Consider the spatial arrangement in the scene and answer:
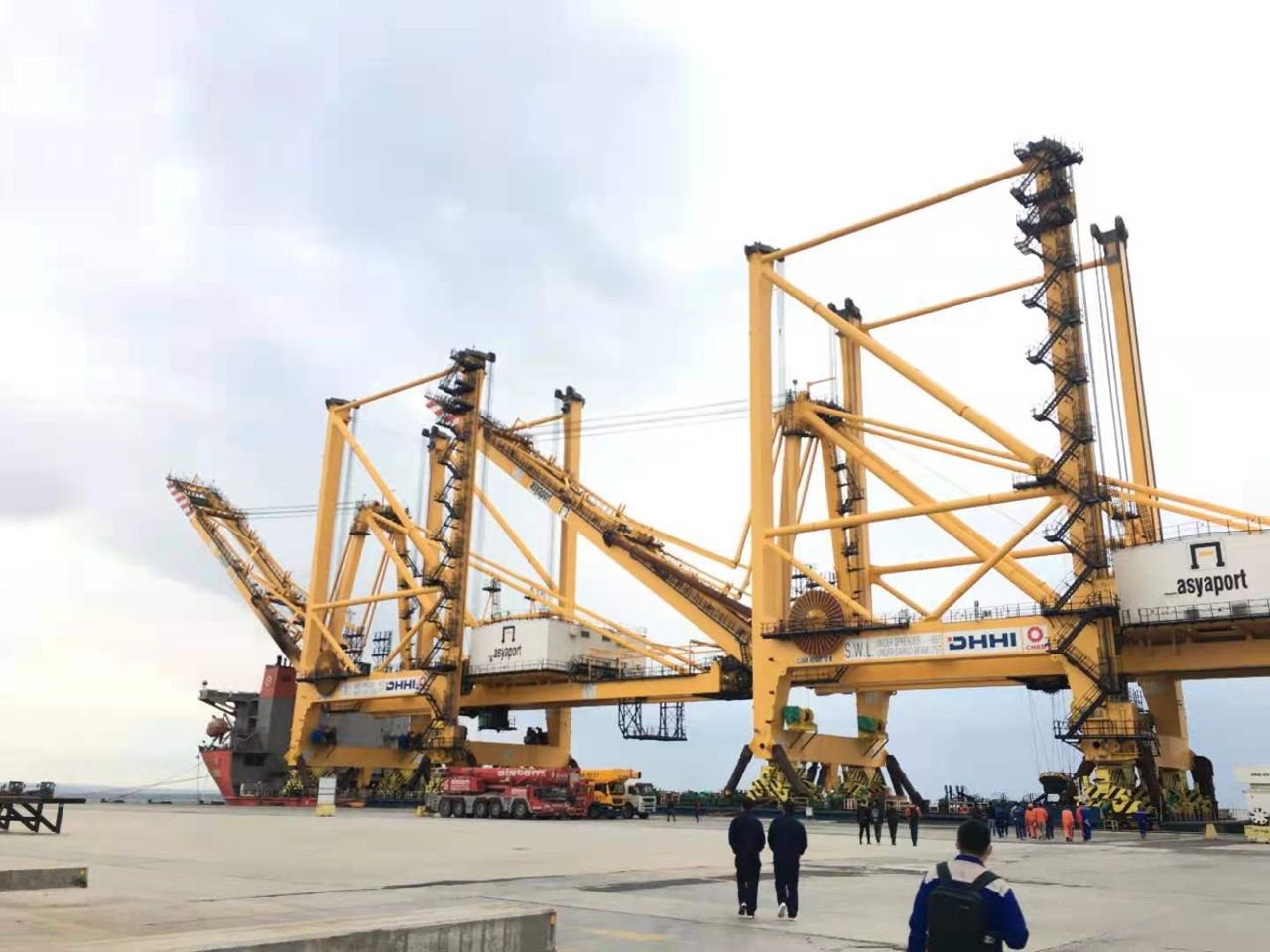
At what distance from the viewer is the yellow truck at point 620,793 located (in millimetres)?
45312

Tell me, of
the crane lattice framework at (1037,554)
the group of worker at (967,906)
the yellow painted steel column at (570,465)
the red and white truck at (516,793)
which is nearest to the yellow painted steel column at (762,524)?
the crane lattice framework at (1037,554)

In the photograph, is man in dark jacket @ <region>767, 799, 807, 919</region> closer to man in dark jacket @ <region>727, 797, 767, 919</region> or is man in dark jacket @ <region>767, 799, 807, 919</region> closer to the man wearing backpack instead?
man in dark jacket @ <region>727, 797, 767, 919</region>

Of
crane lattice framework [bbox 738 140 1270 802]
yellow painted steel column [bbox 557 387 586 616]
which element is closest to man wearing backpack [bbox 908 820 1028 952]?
crane lattice framework [bbox 738 140 1270 802]

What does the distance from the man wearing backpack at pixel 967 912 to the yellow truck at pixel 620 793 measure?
134 ft

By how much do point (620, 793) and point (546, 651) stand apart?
12.5 metres

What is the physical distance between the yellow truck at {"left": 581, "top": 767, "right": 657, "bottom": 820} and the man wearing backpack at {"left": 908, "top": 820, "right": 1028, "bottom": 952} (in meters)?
41.0

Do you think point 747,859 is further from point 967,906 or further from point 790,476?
point 790,476

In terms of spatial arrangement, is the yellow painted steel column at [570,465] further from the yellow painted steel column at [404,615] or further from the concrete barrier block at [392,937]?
the concrete barrier block at [392,937]

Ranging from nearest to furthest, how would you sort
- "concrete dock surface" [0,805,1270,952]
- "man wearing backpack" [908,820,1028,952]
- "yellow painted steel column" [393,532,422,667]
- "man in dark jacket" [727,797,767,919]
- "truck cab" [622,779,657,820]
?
"man wearing backpack" [908,820,1028,952] < "concrete dock surface" [0,805,1270,952] < "man in dark jacket" [727,797,767,919] < "truck cab" [622,779,657,820] < "yellow painted steel column" [393,532,422,667]

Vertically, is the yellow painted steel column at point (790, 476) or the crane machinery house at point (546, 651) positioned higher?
the yellow painted steel column at point (790, 476)

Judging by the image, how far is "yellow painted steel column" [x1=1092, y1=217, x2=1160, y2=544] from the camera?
4772 cm

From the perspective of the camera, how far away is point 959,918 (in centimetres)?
521

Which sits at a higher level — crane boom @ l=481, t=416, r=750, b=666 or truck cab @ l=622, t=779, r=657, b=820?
crane boom @ l=481, t=416, r=750, b=666

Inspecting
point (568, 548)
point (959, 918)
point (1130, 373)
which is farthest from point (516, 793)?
point (959, 918)
